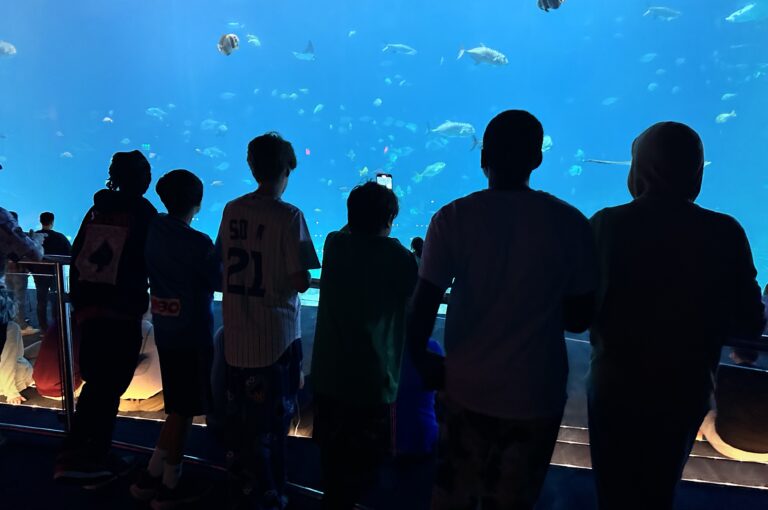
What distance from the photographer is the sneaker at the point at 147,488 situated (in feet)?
6.31

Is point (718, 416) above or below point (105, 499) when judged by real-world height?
above

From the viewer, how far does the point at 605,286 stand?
123cm

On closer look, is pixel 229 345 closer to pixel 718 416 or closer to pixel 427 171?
pixel 718 416

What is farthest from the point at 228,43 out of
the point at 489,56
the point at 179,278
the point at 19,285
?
the point at 179,278

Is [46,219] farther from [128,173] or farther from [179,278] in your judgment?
[179,278]

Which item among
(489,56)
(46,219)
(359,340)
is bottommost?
(359,340)

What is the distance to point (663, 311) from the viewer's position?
117 centimetres

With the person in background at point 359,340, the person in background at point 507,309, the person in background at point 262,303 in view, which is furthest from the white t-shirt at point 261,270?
the person in background at point 507,309

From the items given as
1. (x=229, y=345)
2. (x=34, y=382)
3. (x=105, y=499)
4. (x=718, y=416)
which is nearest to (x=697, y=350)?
(x=718, y=416)

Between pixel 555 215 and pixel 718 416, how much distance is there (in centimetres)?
170

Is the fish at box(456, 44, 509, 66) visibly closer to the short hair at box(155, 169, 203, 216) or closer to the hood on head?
the short hair at box(155, 169, 203, 216)

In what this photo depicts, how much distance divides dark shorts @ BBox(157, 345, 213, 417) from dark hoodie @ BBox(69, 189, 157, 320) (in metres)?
0.26

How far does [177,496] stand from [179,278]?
891 millimetres

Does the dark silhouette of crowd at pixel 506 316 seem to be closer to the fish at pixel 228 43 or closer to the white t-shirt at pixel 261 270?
the white t-shirt at pixel 261 270
